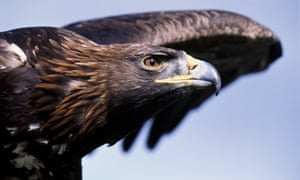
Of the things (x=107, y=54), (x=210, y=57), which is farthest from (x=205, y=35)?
(x=107, y=54)

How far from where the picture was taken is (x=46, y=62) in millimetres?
7020

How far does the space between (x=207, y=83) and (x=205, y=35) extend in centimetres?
373

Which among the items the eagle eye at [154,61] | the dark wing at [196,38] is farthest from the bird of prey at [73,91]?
the dark wing at [196,38]

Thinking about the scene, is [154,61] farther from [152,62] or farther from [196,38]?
[196,38]

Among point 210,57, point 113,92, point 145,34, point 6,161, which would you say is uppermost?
point 113,92

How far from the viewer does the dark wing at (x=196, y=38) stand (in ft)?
33.2

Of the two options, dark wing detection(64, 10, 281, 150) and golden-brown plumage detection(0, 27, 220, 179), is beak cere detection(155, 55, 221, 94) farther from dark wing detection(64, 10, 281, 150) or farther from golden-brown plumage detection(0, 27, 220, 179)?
dark wing detection(64, 10, 281, 150)

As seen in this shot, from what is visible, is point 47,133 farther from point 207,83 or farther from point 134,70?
point 207,83

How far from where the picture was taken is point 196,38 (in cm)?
1054

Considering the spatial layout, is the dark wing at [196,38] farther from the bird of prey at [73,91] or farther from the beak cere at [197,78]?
the beak cere at [197,78]

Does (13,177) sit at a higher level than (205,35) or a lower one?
higher

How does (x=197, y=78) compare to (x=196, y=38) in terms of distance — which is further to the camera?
(x=196, y=38)

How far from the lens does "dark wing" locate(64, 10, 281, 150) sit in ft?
33.2

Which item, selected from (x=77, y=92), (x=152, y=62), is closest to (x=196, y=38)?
(x=152, y=62)
